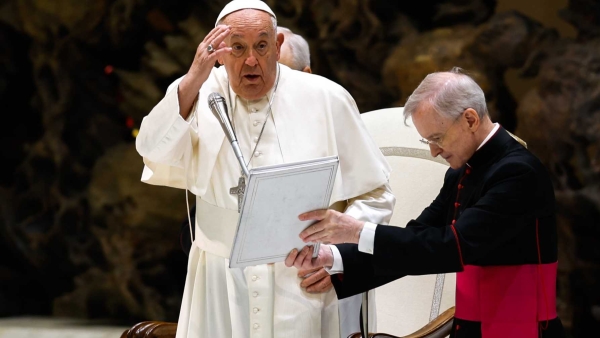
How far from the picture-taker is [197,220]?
373 centimetres

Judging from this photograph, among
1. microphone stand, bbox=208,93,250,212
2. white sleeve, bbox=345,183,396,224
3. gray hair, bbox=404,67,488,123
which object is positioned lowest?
white sleeve, bbox=345,183,396,224

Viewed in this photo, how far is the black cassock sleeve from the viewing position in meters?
3.20

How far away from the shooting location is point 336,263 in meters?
3.55

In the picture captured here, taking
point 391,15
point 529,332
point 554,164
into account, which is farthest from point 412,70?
point 529,332

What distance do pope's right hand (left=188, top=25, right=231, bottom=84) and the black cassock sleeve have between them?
88cm

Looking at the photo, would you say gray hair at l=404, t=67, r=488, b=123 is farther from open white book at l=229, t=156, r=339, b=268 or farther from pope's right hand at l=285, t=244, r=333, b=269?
pope's right hand at l=285, t=244, r=333, b=269

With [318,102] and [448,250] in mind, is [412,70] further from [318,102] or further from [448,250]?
[448,250]

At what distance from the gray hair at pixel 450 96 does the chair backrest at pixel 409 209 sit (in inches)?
55.4

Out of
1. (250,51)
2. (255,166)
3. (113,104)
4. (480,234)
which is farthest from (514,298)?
(113,104)

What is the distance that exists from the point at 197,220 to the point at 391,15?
13.9 ft

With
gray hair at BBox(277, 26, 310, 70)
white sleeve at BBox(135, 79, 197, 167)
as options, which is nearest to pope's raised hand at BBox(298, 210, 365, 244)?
white sleeve at BBox(135, 79, 197, 167)

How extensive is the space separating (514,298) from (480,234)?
30cm

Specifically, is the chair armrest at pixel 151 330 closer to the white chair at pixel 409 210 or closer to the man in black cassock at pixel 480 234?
the man in black cassock at pixel 480 234

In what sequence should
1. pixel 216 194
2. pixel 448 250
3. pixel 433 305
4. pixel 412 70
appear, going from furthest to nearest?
pixel 412 70, pixel 433 305, pixel 216 194, pixel 448 250
